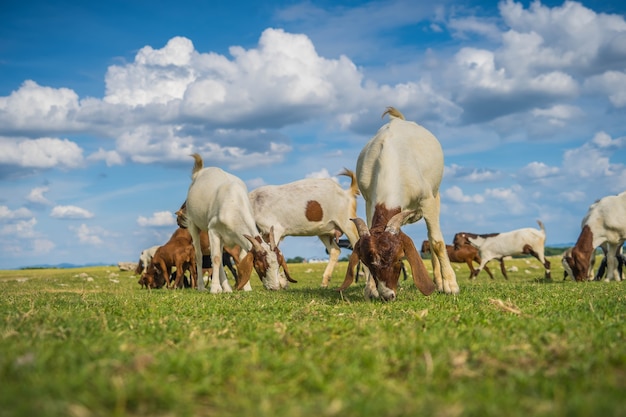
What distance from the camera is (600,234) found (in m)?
19.2

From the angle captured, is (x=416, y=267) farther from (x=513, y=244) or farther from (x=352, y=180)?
(x=513, y=244)

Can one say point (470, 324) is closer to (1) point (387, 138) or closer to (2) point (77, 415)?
(2) point (77, 415)

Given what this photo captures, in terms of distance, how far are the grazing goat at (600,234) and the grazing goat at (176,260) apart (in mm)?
12979

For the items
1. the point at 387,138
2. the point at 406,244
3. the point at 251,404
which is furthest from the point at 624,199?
the point at 251,404

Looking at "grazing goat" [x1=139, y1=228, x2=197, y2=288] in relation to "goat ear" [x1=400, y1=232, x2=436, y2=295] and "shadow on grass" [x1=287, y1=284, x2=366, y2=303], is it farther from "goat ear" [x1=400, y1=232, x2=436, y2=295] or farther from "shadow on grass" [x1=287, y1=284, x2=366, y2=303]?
"goat ear" [x1=400, y1=232, x2=436, y2=295]

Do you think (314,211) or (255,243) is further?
(314,211)

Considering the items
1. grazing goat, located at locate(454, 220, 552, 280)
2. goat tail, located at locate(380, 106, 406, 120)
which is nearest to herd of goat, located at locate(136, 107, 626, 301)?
goat tail, located at locate(380, 106, 406, 120)

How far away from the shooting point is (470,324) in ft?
19.4

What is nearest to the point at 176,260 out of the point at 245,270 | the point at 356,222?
the point at 245,270

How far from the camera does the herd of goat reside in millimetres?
8727

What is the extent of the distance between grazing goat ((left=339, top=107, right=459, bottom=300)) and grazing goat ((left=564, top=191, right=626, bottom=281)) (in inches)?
400

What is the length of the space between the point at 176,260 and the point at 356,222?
1173cm

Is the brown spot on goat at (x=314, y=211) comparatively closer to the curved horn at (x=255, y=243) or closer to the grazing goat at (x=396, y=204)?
the curved horn at (x=255, y=243)

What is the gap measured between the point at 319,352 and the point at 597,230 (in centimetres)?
1768
